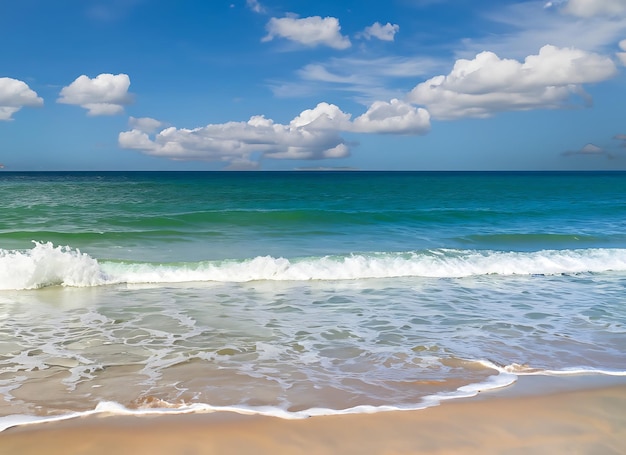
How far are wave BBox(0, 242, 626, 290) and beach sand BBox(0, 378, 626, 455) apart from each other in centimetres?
828

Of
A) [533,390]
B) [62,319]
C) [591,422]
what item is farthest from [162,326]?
[591,422]

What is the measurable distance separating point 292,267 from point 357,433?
32.1 feet

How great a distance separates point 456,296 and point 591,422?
6.35 meters

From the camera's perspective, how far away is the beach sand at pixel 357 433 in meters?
4.43

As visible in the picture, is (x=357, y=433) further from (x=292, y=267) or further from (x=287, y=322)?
(x=292, y=267)

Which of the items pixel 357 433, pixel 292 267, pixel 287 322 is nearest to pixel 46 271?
pixel 292 267

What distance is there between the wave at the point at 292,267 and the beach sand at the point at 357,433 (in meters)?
8.28

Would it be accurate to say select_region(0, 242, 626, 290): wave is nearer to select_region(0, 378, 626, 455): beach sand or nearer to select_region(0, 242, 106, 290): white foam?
select_region(0, 242, 106, 290): white foam

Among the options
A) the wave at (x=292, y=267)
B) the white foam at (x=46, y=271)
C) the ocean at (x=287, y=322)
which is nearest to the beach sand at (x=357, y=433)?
the ocean at (x=287, y=322)

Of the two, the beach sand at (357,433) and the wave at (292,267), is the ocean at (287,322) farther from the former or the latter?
the beach sand at (357,433)

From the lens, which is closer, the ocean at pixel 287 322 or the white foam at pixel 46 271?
the ocean at pixel 287 322

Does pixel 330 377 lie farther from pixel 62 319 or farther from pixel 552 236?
pixel 552 236

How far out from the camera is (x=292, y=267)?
14.4 metres

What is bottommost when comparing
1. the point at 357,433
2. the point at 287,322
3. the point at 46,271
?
the point at 287,322
